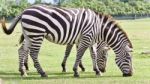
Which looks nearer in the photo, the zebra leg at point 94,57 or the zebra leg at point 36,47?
the zebra leg at point 36,47

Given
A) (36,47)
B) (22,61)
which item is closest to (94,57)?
(36,47)

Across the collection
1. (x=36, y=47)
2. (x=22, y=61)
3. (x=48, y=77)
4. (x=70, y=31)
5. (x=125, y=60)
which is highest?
(x=70, y=31)

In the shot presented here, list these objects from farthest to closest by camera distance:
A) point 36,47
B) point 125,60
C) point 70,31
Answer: point 125,60
point 70,31
point 36,47

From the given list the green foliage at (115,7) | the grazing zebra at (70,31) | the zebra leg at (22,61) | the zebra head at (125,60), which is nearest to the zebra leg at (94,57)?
the grazing zebra at (70,31)

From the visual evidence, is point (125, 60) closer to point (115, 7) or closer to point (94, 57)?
point (94, 57)

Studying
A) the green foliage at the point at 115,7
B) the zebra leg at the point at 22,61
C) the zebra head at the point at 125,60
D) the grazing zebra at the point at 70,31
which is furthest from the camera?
the green foliage at the point at 115,7

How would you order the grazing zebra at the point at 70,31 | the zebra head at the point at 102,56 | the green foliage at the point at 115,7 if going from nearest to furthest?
the grazing zebra at the point at 70,31, the zebra head at the point at 102,56, the green foliage at the point at 115,7

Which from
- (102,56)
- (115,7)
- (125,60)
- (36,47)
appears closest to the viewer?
(36,47)

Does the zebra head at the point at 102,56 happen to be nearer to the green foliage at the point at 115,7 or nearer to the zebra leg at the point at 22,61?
the zebra leg at the point at 22,61

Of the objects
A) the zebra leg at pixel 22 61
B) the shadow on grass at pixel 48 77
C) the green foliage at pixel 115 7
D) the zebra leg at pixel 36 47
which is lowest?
the green foliage at pixel 115 7

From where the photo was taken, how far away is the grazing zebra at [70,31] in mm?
16656

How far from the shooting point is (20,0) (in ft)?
433

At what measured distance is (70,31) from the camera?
17.2 meters

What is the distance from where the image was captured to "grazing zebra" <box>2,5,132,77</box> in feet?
54.6
